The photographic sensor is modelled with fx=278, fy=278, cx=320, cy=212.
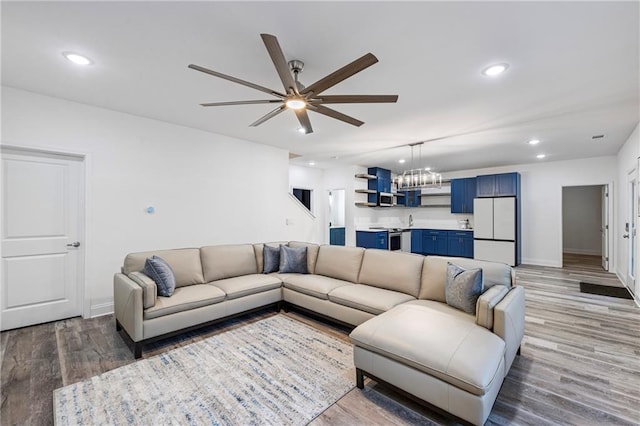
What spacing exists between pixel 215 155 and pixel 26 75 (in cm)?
227

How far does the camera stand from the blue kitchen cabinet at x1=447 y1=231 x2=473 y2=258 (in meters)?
7.48

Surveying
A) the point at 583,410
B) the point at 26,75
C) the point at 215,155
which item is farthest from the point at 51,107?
the point at 583,410

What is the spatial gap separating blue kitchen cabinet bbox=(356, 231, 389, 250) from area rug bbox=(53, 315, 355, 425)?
4698 millimetres

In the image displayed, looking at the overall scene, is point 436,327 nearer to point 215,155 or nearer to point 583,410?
point 583,410

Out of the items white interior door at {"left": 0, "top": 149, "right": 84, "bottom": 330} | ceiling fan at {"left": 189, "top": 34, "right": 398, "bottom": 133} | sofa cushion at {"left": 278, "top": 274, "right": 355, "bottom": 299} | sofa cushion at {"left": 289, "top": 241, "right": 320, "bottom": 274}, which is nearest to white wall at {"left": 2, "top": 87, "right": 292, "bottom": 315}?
white interior door at {"left": 0, "top": 149, "right": 84, "bottom": 330}

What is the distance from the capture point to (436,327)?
2.05 metres

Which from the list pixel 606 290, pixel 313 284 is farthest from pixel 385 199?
pixel 313 284

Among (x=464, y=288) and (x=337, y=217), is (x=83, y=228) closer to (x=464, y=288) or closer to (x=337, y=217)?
(x=464, y=288)

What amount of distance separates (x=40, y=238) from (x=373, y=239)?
6.26 m

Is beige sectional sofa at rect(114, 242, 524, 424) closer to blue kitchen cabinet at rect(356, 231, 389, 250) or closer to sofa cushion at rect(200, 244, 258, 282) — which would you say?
sofa cushion at rect(200, 244, 258, 282)

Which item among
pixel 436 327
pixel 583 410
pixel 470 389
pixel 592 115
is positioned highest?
pixel 592 115

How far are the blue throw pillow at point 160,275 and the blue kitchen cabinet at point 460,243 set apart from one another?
23.4ft

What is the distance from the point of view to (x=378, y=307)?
2773 millimetres

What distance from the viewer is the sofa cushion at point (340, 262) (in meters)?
3.66
